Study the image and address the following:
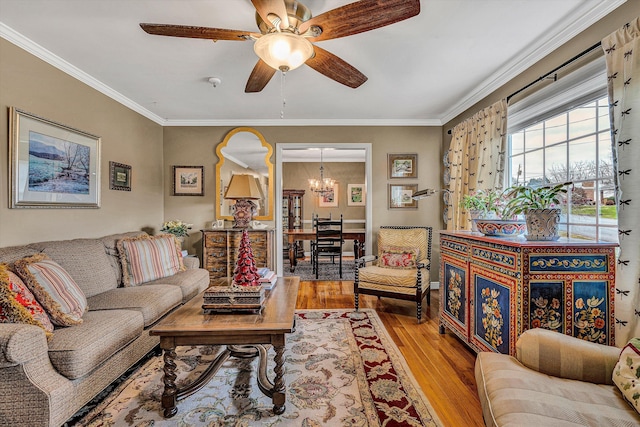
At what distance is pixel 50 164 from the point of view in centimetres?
269

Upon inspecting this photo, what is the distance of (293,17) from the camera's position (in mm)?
1763

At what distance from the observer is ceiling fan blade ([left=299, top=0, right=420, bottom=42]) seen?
57.8 inches

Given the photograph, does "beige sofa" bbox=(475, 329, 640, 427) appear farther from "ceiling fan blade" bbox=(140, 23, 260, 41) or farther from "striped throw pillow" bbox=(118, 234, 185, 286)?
"striped throw pillow" bbox=(118, 234, 185, 286)

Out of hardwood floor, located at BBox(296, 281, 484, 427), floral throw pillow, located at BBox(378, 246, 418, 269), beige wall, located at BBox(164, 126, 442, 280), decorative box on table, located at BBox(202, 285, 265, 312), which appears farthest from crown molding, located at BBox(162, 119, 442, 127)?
decorative box on table, located at BBox(202, 285, 265, 312)

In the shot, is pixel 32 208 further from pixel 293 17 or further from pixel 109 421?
pixel 293 17

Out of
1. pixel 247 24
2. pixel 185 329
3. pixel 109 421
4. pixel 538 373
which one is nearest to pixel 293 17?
pixel 247 24

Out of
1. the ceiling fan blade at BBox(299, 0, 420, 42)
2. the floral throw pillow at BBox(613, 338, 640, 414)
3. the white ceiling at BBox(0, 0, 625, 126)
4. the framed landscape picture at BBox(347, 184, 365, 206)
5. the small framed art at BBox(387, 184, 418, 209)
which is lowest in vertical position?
the floral throw pillow at BBox(613, 338, 640, 414)

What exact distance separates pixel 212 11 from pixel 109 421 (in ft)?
8.42

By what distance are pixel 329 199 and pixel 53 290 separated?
6718mm

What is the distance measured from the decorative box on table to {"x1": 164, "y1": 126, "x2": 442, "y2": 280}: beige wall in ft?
9.59

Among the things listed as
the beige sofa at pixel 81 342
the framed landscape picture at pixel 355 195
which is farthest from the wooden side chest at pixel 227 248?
the framed landscape picture at pixel 355 195

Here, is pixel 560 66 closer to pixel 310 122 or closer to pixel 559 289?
pixel 559 289

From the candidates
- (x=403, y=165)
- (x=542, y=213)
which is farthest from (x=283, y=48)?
(x=403, y=165)

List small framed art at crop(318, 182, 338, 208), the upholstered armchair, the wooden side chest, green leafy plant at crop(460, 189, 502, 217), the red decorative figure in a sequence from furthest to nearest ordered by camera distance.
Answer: small framed art at crop(318, 182, 338, 208)
the wooden side chest
the upholstered armchair
green leafy plant at crop(460, 189, 502, 217)
the red decorative figure
